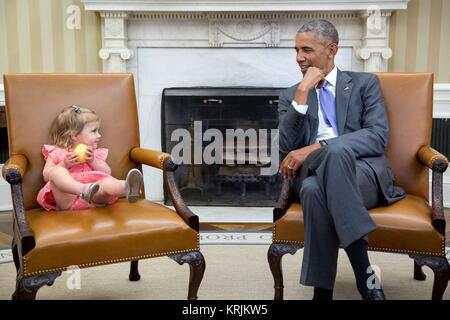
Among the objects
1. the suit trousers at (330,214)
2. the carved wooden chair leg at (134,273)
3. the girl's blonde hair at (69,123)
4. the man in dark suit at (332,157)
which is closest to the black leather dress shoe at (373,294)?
the man in dark suit at (332,157)

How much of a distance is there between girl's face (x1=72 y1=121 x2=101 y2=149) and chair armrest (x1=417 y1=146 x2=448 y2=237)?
1348 millimetres

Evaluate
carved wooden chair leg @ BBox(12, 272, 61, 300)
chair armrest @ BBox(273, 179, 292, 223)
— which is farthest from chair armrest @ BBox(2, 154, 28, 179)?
chair armrest @ BBox(273, 179, 292, 223)

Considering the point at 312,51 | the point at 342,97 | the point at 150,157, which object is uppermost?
the point at 312,51

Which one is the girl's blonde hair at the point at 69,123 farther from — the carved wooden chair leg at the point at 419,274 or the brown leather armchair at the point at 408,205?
the carved wooden chair leg at the point at 419,274

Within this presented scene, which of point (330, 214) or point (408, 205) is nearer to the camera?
point (330, 214)

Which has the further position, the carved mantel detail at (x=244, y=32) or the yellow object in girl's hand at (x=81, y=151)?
the carved mantel detail at (x=244, y=32)

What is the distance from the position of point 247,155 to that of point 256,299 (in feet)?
6.24

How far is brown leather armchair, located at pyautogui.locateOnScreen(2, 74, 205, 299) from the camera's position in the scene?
5.85 feet

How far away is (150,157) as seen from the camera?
2.25 meters

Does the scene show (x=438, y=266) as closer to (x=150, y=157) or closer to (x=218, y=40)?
(x=150, y=157)

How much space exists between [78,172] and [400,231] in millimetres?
1249

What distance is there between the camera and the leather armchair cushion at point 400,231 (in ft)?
6.34

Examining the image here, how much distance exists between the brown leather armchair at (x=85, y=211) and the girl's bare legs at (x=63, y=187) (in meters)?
0.07

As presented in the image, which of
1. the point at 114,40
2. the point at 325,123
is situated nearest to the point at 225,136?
the point at 114,40
